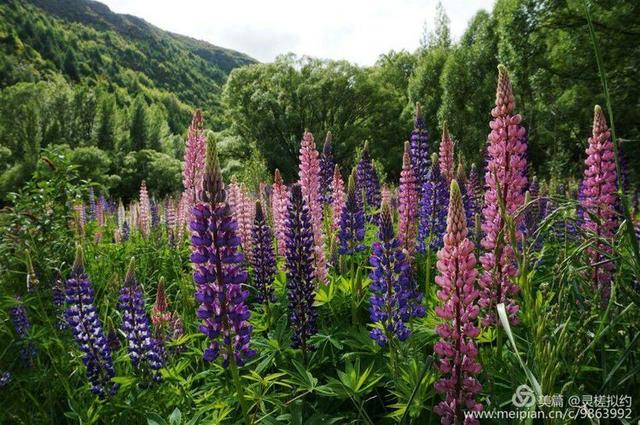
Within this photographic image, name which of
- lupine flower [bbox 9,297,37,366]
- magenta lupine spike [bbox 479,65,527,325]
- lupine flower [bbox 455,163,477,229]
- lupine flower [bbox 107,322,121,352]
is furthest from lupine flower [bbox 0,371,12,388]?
lupine flower [bbox 455,163,477,229]

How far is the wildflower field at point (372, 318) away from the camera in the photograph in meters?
1.69

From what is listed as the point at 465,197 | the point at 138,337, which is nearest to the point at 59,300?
the point at 138,337

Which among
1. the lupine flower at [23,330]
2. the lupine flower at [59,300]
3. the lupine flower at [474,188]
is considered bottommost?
the lupine flower at [23,330]

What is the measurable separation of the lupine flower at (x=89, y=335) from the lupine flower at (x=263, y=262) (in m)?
1.22

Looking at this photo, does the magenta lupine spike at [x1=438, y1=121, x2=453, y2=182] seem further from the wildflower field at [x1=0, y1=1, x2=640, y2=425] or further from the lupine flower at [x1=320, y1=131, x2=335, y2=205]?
the lupine flower at [x1=320, y1=131, x2=335, y2=205]

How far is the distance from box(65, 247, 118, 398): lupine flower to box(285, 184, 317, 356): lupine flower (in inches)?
51.5

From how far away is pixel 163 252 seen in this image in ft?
18.9

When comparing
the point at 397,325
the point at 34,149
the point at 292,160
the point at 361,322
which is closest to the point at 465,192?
the point at 361,322

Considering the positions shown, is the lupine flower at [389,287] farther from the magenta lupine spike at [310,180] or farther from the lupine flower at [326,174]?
the lupine flower at [326,174]

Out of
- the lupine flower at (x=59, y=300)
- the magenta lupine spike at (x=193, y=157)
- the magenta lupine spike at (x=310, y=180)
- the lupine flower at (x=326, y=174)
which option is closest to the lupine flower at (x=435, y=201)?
the magenta lupine spike at (x=310, y=180)

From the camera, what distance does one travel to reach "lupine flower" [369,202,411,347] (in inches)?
99.3

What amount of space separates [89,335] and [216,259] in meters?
1.49

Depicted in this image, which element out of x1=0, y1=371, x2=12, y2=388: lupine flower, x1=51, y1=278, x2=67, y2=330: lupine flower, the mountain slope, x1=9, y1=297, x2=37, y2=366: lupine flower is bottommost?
x1=0, y1=371, x2=12, y2=388: lupine flower

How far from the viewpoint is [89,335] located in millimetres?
2781
